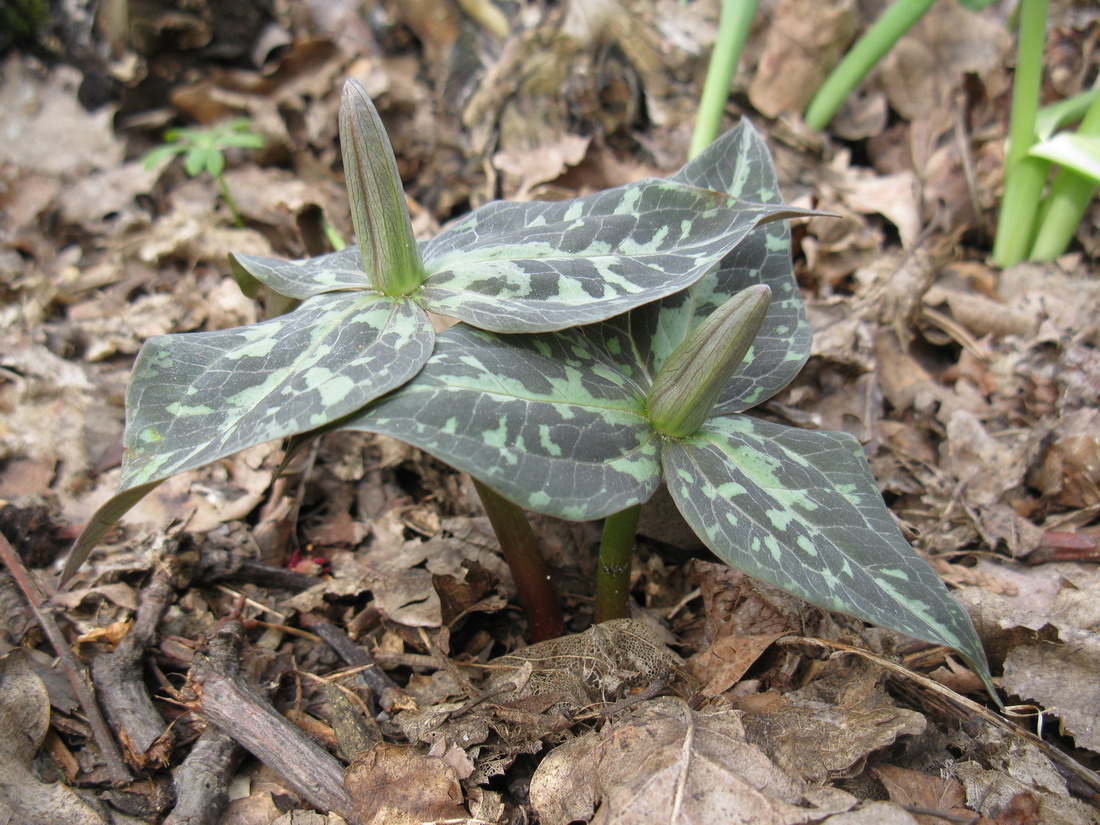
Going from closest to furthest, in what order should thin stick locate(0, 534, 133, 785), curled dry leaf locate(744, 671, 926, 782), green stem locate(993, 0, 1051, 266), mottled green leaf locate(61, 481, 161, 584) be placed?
1. mottled green leaf locate(61, 481, 161, 584)
2. curled dry leaf locate(744, 671, 926, 782)
3. thin stick locate(0, 534, 133, 785)
4. green stem locate(993, 0, 1051, 266)

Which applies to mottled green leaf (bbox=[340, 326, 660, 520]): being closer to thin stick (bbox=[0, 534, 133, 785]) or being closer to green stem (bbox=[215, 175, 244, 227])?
thin stick (bbox=[0, 534, 133, 785])

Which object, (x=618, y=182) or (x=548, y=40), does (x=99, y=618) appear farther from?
(x=548, y=40)

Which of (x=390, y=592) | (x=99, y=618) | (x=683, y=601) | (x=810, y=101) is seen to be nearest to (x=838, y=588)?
(x=683, y=601)

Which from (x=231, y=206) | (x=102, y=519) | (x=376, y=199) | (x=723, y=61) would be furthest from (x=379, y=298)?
(x=723, y=61)

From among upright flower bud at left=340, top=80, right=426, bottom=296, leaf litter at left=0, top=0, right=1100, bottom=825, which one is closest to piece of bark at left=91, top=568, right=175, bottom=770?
leaf litter at left=0, top=0, right=1100, bottom=825

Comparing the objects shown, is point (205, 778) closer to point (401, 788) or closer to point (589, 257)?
point (401, 788)

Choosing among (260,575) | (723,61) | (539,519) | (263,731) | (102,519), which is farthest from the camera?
(723,61)
